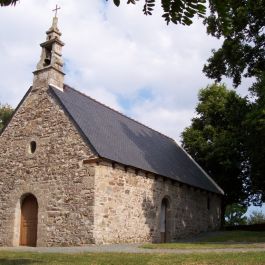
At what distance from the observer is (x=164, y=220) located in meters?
21.6

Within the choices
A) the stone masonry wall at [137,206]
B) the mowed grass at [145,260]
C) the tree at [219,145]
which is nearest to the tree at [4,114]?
the tree at [219,145]

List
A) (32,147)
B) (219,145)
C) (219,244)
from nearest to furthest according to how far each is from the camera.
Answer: (219,244)
(32,147)
(219,145)

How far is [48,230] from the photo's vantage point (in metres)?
17.9

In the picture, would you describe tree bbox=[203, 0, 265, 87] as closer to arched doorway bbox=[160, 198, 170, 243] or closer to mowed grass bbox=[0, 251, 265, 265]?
arched doorway bbox=[160, 198, 170, 243]

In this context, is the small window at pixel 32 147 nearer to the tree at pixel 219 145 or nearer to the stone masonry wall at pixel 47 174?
the stone masonry wall at pixel 47 174

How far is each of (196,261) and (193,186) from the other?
13.5m

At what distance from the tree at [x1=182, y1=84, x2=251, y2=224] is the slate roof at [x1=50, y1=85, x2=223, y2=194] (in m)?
2.49

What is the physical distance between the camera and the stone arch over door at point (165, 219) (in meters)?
21.4

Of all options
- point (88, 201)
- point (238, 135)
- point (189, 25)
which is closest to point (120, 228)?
point (88, 201)

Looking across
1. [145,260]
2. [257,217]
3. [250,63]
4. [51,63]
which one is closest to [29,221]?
[51,63]

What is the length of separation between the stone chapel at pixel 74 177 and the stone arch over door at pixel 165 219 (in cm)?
5

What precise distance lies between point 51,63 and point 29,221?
7245 millimetres

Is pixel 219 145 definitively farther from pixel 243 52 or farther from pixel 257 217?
pixel 257 217

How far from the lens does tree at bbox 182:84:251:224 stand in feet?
94.4
